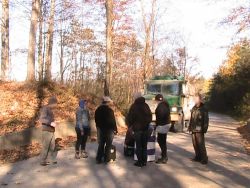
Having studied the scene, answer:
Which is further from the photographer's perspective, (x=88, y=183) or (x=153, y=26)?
(x=153, y=26)

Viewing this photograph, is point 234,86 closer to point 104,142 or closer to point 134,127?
point 104,142

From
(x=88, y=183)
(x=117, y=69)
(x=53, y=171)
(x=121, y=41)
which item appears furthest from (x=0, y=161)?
(x=117, y=69)

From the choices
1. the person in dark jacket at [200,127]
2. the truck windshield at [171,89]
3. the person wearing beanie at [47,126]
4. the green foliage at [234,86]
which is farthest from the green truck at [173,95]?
the green foliage at [234,86]

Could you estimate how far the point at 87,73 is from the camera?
4431 centimetres

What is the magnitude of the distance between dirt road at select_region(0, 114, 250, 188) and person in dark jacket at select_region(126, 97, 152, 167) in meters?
0.34

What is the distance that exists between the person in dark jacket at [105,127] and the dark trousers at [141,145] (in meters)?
0.80

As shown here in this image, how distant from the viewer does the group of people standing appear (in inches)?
Answer: 439

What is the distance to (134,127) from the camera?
11.2 metres

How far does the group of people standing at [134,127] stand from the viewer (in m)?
11.2

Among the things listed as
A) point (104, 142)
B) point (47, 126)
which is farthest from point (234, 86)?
point (47, 126)

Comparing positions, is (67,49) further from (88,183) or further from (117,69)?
(88,183)

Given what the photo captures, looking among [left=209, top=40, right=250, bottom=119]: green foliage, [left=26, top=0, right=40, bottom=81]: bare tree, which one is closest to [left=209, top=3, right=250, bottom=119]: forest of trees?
[left=209, top=40, right=250, bottom=119]: green foliage

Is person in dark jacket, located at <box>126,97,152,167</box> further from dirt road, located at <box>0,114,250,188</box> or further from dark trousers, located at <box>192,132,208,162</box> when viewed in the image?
dark trousers, located at <box>192,132,208,162</box>

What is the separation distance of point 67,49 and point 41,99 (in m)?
26.8
